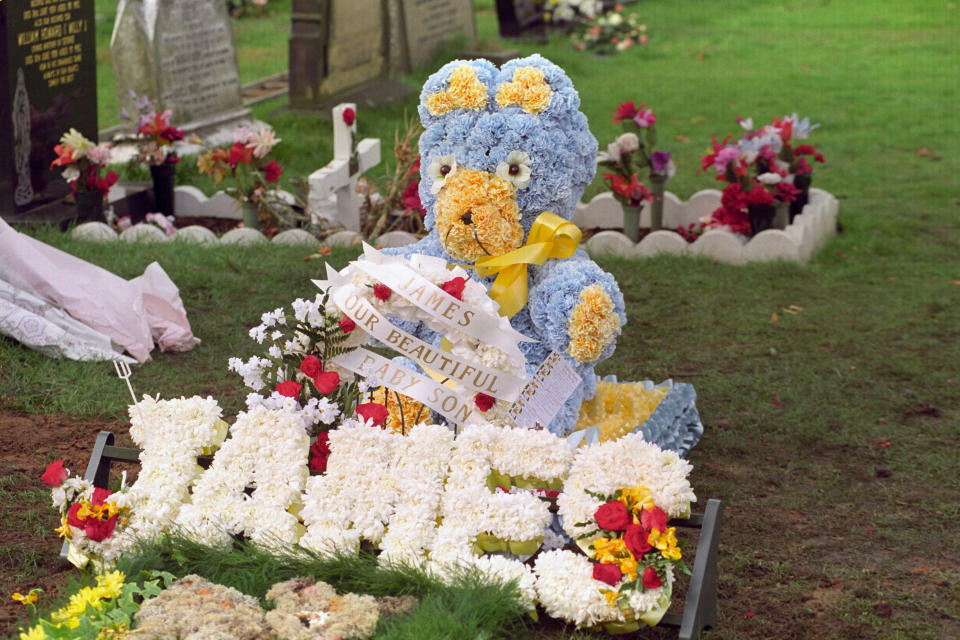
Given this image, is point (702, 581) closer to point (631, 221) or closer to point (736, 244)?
point (736, 244)

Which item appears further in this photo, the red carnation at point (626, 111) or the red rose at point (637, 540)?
the red carnation at point (626, 111)

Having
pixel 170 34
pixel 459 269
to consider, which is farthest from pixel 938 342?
pixel 170 34

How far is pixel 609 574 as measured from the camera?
3141 mm

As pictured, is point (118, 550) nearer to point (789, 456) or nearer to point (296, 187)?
point (789, 456)

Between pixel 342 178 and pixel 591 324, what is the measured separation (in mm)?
3684

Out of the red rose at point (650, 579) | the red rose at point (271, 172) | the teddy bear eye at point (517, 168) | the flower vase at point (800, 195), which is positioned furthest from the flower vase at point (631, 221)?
the red rose at point (650, 579)

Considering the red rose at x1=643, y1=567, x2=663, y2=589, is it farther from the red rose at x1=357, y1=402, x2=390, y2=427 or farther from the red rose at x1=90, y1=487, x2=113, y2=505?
the red rose at x1=90, y1=487, x2=113, y2=505

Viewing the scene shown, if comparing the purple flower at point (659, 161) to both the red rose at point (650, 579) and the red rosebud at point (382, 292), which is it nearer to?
the red rosebud at point (382, 292)

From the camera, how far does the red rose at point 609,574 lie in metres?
3.14

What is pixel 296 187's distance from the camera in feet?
24.9

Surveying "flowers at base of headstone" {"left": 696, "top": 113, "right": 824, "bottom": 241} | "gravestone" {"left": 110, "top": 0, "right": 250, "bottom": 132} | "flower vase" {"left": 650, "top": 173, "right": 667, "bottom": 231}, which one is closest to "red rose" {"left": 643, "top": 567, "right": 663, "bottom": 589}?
"flowers at base of headstone" {"left": 696, "top": 113, "right": 824, "bottom": 241}

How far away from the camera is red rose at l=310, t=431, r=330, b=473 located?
→ 366 centimetres

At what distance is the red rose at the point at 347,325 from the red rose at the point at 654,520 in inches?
46.5

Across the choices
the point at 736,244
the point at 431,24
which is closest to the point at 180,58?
the point at 431,24
